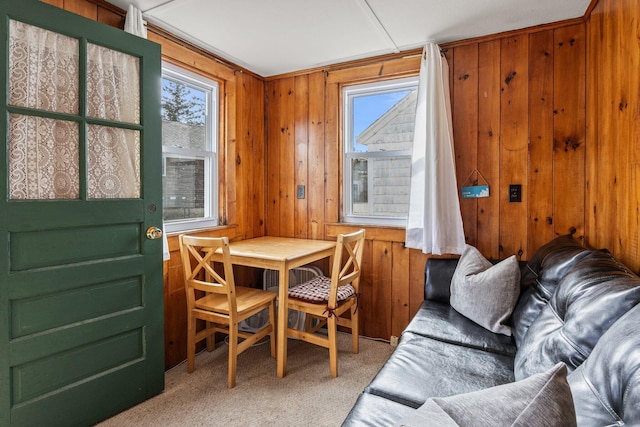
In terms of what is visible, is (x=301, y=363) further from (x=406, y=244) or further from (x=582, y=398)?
(x=582, y=398)

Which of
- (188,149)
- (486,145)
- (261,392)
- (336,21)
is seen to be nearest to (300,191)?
(188,149)

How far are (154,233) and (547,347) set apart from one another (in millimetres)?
1916

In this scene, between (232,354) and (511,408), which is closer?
(511,408)

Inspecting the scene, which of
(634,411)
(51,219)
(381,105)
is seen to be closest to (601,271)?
(634,411)

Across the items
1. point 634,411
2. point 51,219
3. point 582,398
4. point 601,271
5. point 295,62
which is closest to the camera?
point 634,411

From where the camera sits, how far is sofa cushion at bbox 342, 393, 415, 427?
1.14m

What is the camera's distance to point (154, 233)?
201 cm

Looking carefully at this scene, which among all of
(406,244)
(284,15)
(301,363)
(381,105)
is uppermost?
(284,15)

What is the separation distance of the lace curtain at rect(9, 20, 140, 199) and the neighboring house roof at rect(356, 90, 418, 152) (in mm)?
1734

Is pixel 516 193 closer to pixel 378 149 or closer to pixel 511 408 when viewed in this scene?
pixel 378 149

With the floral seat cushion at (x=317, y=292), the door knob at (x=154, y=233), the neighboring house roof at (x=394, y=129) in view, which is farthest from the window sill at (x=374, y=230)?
the door knob at (x=154, y=233)

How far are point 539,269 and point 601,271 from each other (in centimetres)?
56

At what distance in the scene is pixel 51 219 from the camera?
162cm

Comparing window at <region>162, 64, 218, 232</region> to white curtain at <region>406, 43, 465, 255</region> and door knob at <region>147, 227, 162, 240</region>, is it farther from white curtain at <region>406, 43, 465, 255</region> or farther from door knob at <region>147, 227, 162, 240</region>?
white curtain at <region>406, 43, 465, 255</region>
